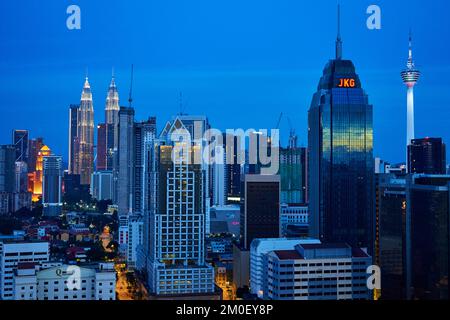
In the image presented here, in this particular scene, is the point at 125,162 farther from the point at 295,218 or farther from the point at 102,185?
the point at 295,218

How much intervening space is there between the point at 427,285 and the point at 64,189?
34.8ft

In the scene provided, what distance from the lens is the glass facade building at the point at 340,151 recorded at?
492 inches

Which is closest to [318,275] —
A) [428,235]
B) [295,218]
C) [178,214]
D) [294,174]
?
[428,235]

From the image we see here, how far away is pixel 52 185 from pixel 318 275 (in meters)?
9.02

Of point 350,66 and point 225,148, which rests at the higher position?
point 350,66

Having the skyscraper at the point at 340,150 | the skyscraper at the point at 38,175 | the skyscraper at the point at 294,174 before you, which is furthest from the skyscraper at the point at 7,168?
the skyscraper at the point at 340,150

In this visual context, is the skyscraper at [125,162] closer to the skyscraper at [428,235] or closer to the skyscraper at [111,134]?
the skyscraper at [111,134]

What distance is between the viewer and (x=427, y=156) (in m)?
9.34

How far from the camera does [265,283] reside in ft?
23.0

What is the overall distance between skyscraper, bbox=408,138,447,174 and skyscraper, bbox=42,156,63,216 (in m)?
7.08
